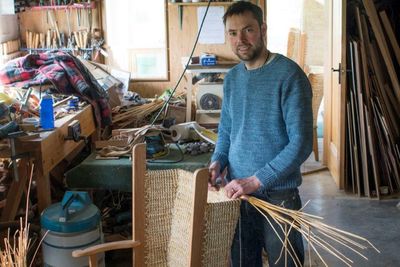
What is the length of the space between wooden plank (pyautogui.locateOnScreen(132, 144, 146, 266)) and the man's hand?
364 mm

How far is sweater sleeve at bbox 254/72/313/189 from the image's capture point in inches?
79.9

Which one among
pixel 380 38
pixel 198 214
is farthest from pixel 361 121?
pixel 198 214

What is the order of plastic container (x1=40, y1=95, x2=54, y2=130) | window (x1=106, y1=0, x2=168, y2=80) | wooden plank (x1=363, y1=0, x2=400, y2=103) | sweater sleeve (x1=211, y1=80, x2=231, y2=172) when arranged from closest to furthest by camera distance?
1. sweater sleeve (x1=211, y1=80, x2=231, y2=172)
2. plastic container (x1=40, y1=95, x2=54, y2=130)
3. wooden plank (x1=363, y1=0, x2=400, y2=103)
4. window (x1=106, y1=0, x2=168, y2=80)

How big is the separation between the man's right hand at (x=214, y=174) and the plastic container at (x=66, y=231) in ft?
3.07

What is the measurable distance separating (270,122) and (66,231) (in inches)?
52.0

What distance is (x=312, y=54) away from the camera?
6492 millimetres

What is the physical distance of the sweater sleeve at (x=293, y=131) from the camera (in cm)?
203

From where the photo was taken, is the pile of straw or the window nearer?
the pile of straw

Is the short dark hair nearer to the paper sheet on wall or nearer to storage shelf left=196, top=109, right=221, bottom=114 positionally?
storage shelf left=196, top=109, right=221, bottom=114

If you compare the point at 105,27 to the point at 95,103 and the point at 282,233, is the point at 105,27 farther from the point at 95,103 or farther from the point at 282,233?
the point at 282,233

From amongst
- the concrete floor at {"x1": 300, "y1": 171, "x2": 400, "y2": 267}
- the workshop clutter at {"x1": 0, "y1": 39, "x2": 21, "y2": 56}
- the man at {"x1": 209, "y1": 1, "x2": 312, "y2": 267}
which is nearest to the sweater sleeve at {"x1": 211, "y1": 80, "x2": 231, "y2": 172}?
the man at {"x1": 209, "y1": 1, "x2": 312, "y2": 267}

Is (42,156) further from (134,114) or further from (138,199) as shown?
(134,114)

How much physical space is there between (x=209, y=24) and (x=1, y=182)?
3.64 meters

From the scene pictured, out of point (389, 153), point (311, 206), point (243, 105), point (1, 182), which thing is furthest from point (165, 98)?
point (243, 105)
